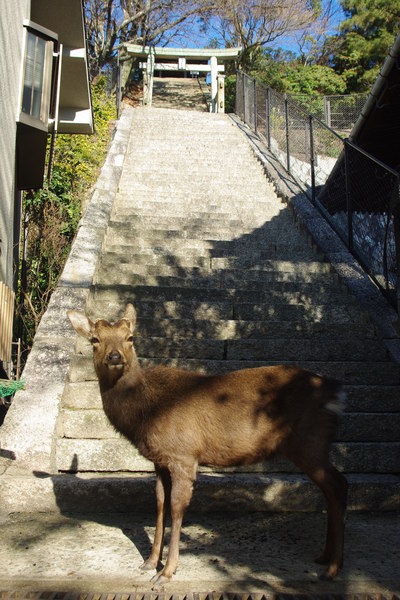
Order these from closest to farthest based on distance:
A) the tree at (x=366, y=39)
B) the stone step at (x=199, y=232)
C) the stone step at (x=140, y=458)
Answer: the stone step at (x=140, y=458), the stone step at (x=199, y=232), the tree at (x=366, y=39)

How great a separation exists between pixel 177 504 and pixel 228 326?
3179mm

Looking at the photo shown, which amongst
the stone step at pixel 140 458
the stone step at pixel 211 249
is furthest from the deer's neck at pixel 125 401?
the stone step at pixel 211 249

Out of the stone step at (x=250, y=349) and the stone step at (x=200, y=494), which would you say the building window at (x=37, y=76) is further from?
the stone step at (x=200, y=494)

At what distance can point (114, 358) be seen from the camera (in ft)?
11.2

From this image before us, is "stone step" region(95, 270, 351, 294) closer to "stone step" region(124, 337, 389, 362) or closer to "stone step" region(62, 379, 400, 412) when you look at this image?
"stone step" region(124, 337, 389, 362)

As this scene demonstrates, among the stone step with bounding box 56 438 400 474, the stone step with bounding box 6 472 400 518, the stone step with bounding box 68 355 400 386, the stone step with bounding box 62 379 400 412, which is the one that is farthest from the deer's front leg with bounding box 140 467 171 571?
the stone step with bounding box 68 355 400 386

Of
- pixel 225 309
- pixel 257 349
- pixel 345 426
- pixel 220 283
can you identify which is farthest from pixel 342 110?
pixel 345 426

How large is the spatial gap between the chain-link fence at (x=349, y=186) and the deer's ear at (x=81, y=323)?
406cm

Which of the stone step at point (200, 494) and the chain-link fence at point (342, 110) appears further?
the chain-link fence at point (342, 110)

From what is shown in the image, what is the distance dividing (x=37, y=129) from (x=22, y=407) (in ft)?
18.0

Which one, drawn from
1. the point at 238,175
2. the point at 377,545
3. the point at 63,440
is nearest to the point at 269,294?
the point at 63,440

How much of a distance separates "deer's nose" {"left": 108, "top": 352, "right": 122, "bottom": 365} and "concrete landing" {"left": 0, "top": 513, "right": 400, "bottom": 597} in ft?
3.90

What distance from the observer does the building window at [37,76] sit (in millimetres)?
8781

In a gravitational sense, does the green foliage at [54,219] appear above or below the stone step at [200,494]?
above
